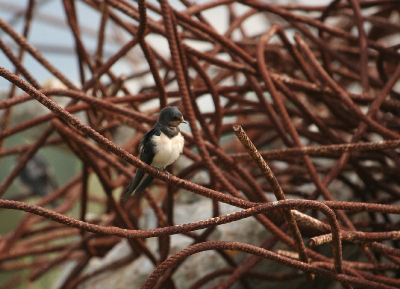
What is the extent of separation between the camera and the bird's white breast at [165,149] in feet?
4.18

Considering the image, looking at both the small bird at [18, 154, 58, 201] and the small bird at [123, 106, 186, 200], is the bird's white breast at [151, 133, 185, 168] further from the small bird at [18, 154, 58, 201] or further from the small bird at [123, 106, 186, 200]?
the small bird at [18, 154, 58, 201]

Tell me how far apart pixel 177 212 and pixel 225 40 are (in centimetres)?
122

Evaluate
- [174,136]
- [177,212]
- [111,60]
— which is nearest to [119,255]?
[177,212]

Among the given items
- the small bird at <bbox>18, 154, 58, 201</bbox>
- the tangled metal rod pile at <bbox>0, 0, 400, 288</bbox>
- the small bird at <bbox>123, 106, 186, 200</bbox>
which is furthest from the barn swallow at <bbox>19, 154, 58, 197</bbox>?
the small bird at <bbox>123, 106, 186, 200</bbox>

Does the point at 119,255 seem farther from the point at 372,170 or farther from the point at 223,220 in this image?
the point at 223,220

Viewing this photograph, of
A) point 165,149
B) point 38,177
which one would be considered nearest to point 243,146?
point 165,149

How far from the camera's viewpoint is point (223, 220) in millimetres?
953

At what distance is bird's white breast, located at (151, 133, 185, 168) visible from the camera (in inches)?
50.1

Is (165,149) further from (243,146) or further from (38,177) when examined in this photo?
(38,177)

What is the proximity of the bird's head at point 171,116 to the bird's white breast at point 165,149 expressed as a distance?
44mm

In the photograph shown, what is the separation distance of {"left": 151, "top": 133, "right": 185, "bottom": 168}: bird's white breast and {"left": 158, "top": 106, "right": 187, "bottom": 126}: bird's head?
1.7 inches

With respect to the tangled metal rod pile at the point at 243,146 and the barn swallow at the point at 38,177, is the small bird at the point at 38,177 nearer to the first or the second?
the barn swallow at the point at 38,177

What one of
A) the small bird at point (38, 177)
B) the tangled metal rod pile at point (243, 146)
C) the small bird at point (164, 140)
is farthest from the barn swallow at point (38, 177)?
the small bird at point (164, 140)

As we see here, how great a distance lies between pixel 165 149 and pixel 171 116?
10 cm
